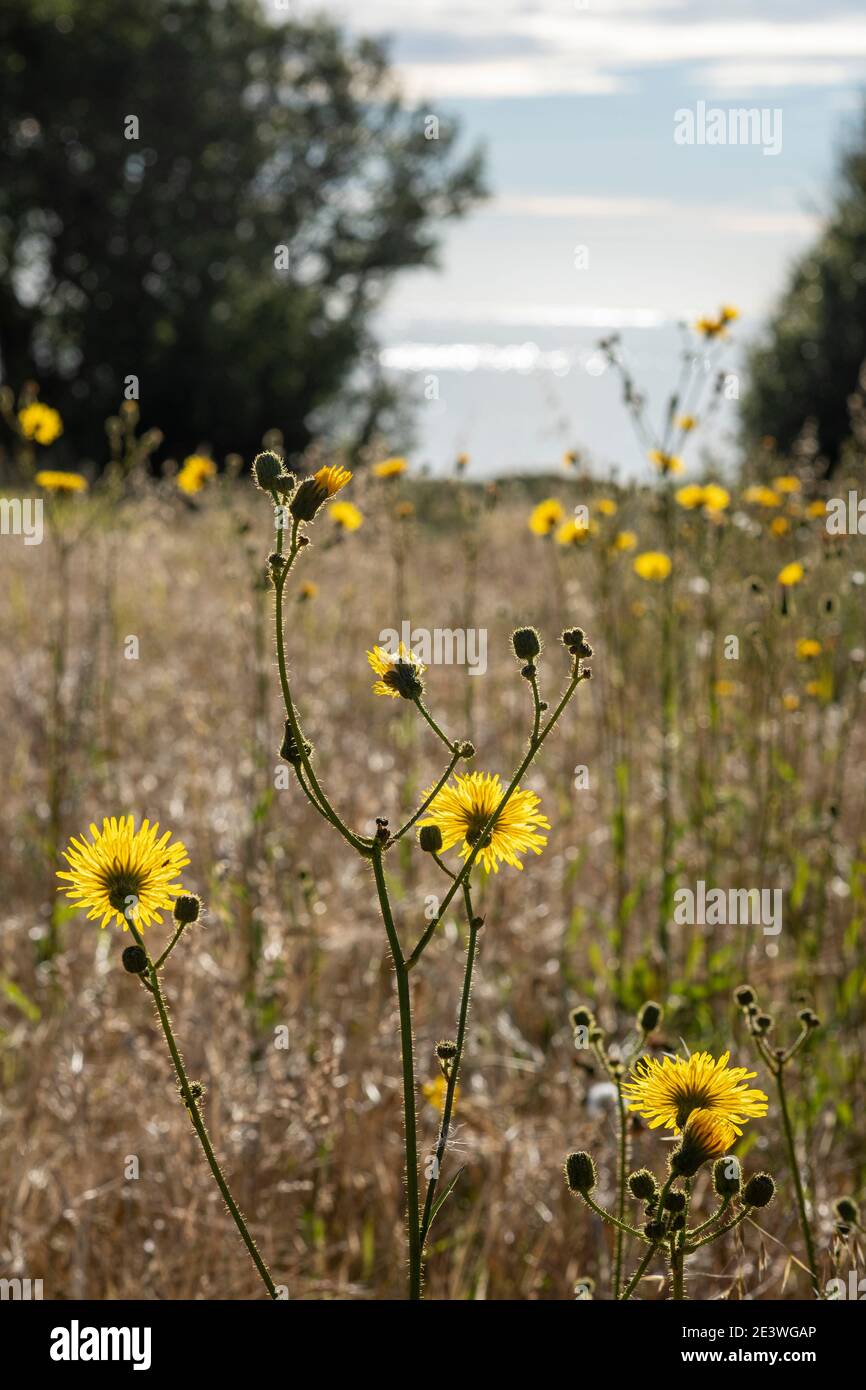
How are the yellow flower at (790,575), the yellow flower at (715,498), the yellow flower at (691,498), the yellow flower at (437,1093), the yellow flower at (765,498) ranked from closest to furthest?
the yellow flower at (437,1093) < the yellow flower at (790,575) < the yellow flower at (715,498) < the yellow flower at (691,498) < the yellow flower at (765,498)

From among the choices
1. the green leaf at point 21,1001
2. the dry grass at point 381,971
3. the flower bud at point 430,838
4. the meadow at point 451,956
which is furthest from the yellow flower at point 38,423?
the flower bud at point 430,838

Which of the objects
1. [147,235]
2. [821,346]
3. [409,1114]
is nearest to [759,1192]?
[409,1114]

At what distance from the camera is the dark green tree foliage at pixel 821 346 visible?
49.9ft

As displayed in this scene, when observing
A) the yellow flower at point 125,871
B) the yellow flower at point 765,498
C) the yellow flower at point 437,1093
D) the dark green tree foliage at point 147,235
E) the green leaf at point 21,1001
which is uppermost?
the dark green tree foliage at point 147,235

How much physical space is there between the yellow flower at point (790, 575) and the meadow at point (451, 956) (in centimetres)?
3

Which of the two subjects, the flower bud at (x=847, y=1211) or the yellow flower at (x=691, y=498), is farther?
the yellow flower at (x=691, y=498)

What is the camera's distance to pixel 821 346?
1538 centimetres

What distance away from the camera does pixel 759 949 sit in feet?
9.58

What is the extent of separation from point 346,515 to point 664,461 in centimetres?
98

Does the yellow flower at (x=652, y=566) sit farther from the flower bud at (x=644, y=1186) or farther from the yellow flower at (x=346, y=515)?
the flower bud at (x=644, y=1186)

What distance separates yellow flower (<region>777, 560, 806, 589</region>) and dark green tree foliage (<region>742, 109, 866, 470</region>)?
12.7 metres

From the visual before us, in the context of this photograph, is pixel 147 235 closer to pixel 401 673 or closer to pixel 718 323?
pixel 718 323

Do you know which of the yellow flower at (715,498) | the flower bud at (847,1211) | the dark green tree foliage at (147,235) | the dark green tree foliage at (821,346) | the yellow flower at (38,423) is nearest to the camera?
the flower bud at (847,1211)
